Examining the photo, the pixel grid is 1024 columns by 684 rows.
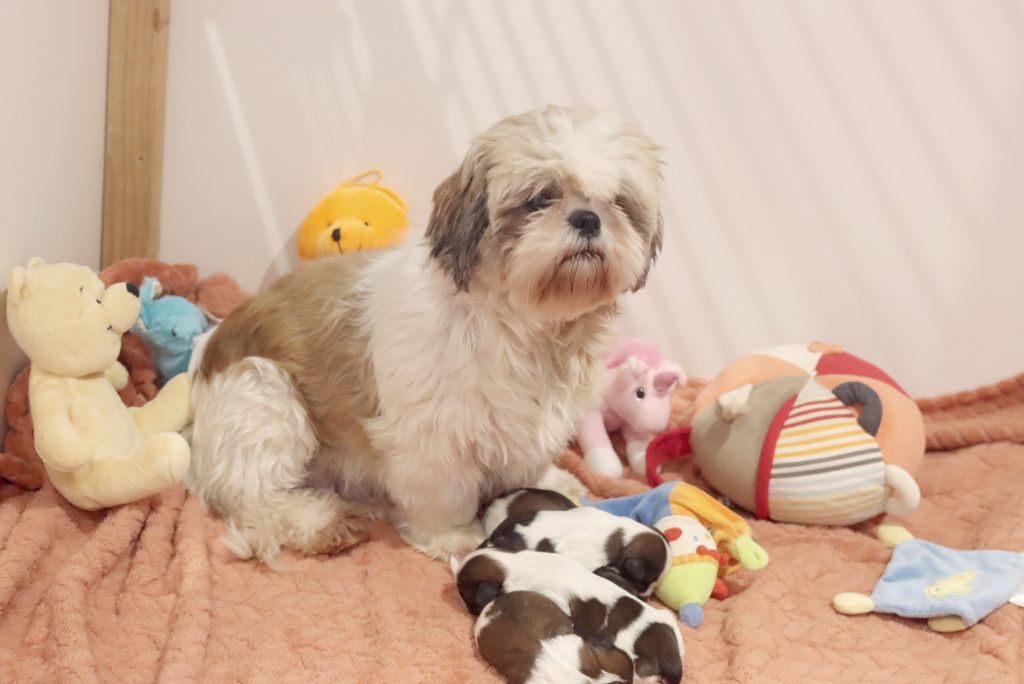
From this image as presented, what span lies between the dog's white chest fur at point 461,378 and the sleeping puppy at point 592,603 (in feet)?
1.19

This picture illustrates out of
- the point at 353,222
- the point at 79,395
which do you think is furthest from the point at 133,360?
the point at 353,222

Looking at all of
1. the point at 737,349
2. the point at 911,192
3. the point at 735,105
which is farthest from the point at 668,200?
the point at 911,192

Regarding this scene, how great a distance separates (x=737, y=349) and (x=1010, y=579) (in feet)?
4.35

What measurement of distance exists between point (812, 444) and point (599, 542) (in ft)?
2.61

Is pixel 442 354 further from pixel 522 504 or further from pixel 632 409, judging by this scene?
pixel 632 409

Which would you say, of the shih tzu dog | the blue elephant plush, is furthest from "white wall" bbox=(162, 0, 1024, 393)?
the shih tzu dog

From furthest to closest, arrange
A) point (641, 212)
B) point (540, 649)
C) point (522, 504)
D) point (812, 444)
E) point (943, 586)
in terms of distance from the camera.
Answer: point (812, 444), point (522, 504), point (943, 586), point (641, 212), point (540, 649)

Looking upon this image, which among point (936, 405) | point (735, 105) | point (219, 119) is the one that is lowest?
point (936, 405)

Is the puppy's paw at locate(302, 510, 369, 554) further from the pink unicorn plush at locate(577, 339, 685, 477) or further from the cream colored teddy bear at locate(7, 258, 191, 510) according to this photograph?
the pink unicorn plush at locate(577, 339, 685, 477)

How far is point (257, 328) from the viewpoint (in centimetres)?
253

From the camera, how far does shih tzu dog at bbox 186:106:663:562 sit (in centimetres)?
201

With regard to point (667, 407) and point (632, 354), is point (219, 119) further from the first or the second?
point (667, 407)

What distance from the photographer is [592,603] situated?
75.4 inches

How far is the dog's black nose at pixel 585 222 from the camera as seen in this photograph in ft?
6.46
